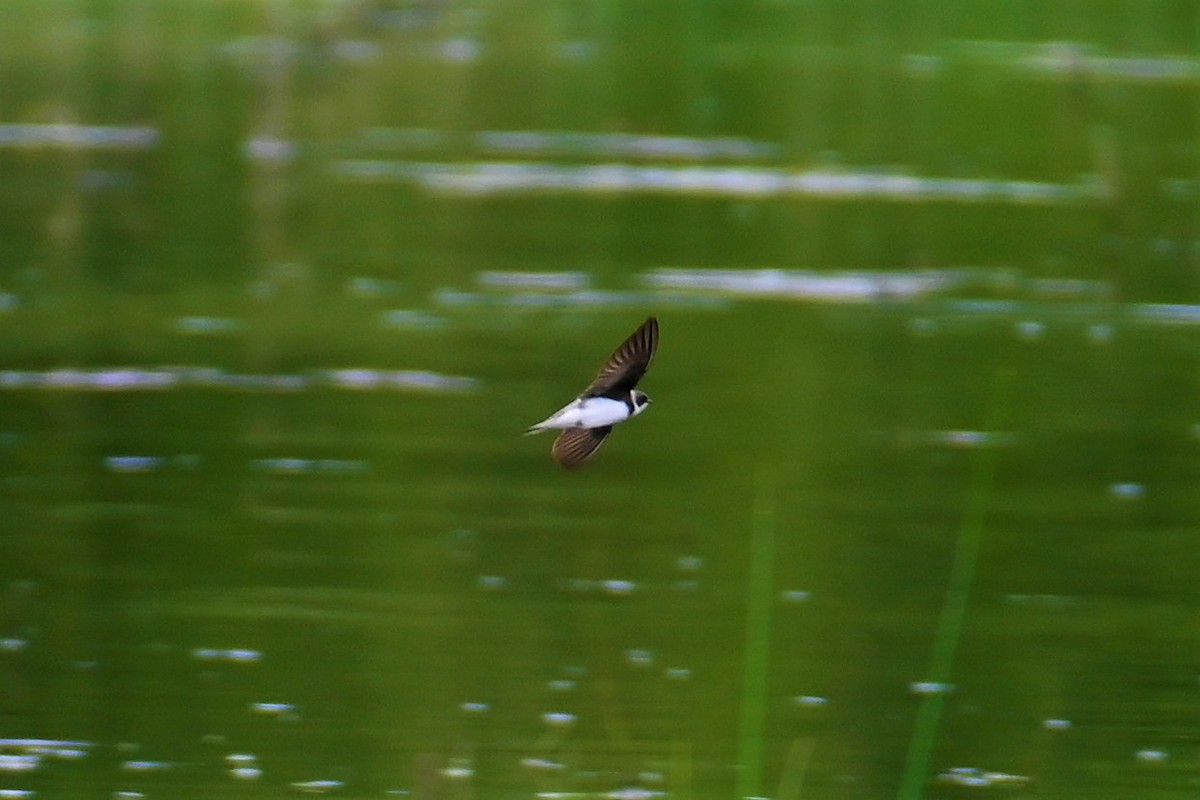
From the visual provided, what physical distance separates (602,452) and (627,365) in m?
5.93

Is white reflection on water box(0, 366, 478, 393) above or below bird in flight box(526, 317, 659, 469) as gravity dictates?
A: above

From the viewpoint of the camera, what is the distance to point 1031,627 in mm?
9352

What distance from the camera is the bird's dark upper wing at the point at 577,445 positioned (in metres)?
6.22

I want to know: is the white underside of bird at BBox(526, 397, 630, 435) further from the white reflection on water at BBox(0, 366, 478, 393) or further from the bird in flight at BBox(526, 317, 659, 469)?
the white reflection on water at BBox(0, 366, 478, 393)

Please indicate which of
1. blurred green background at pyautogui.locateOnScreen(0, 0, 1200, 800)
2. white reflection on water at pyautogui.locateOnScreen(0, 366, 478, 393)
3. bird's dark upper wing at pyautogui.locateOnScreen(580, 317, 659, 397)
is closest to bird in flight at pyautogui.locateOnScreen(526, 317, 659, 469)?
bird's dark upper wing at pyautogui.locateOnScreen(580, 317, 659, 397)

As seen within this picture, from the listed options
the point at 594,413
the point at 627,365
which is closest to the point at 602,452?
the point at 627,365

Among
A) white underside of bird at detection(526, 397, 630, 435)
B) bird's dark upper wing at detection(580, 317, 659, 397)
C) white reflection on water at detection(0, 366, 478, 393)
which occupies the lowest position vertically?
white underside of bird at detection(526, 397, 630, 435)

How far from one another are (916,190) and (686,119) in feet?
12.6

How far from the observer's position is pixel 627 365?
20.3ft

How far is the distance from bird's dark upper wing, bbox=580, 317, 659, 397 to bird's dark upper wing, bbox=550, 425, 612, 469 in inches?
5.0

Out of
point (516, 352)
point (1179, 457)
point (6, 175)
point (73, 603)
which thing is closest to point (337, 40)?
point (6, 175)

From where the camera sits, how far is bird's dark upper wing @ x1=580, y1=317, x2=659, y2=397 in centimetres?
616

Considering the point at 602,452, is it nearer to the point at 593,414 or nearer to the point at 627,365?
the point at 627,365

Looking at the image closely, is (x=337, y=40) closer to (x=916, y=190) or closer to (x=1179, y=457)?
(x=916, y=190)
